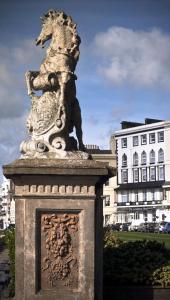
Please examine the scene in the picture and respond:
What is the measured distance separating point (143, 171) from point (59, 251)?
107 meters

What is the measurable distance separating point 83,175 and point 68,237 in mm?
985

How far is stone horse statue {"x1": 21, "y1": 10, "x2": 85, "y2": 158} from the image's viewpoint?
9.89m

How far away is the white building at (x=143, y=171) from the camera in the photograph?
358ft

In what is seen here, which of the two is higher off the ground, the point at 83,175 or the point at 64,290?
the point at 83,175

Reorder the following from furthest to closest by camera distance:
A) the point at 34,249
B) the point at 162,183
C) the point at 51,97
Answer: the point at 162,183
the point at 51,97
the point at 34,249

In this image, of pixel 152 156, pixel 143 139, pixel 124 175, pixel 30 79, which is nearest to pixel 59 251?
pixel 30 79

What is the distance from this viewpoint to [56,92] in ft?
33.3

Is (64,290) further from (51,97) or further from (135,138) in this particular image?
(135,138)

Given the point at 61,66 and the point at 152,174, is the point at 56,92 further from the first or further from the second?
the point at 152,174

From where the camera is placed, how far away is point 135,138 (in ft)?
376

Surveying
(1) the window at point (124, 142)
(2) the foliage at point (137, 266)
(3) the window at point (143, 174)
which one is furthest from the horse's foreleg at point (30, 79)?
(1) the window at point (124, 142)

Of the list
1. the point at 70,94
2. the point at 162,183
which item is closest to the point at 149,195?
the point at 162,183

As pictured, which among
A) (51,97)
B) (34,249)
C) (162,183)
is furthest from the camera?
(162,183)

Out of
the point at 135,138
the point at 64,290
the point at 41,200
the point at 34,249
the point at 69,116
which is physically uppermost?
the point at 135,138
